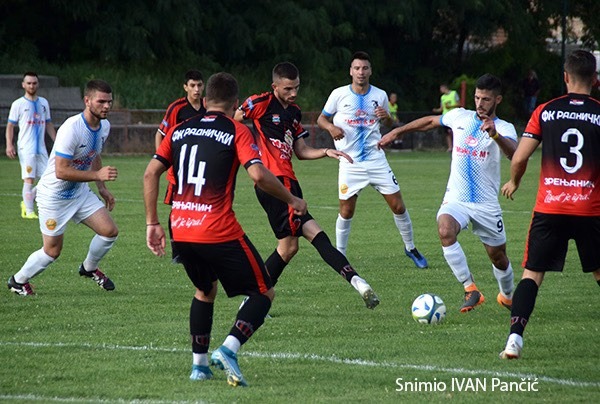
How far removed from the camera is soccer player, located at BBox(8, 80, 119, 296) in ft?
30.8

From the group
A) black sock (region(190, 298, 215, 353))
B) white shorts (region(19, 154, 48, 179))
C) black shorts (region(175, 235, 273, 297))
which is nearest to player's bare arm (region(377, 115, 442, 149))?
black shorts (region(175, 235, 273, 297))

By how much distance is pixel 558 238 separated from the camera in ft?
23.8

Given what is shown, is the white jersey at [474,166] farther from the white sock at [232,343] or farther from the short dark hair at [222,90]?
the white sock at [232,343]

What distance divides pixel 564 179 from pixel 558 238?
39 centimetres

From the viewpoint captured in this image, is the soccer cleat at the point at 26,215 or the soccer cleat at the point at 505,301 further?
the soccer cleat at the point at 26,215

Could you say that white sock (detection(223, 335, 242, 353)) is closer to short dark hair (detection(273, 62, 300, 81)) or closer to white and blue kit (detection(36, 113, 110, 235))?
short dark hair (detection(273, 62, 300, 81))

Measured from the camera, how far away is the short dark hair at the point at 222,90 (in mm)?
6559

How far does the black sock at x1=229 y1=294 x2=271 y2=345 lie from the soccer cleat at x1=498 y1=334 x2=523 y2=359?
5.41 feet

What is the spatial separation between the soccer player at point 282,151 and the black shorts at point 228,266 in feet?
7.54

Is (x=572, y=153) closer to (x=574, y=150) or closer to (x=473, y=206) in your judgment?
(x=574, y=150)

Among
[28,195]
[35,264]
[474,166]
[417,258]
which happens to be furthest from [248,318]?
[28,195]

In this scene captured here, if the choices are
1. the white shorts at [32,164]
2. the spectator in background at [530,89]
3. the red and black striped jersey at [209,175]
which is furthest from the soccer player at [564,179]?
the spectator in background at [530,89]

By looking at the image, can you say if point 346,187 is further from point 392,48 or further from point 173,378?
point 392,48

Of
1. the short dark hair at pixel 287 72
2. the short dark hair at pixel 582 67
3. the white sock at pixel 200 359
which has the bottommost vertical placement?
the white sock at pixel 200 359
